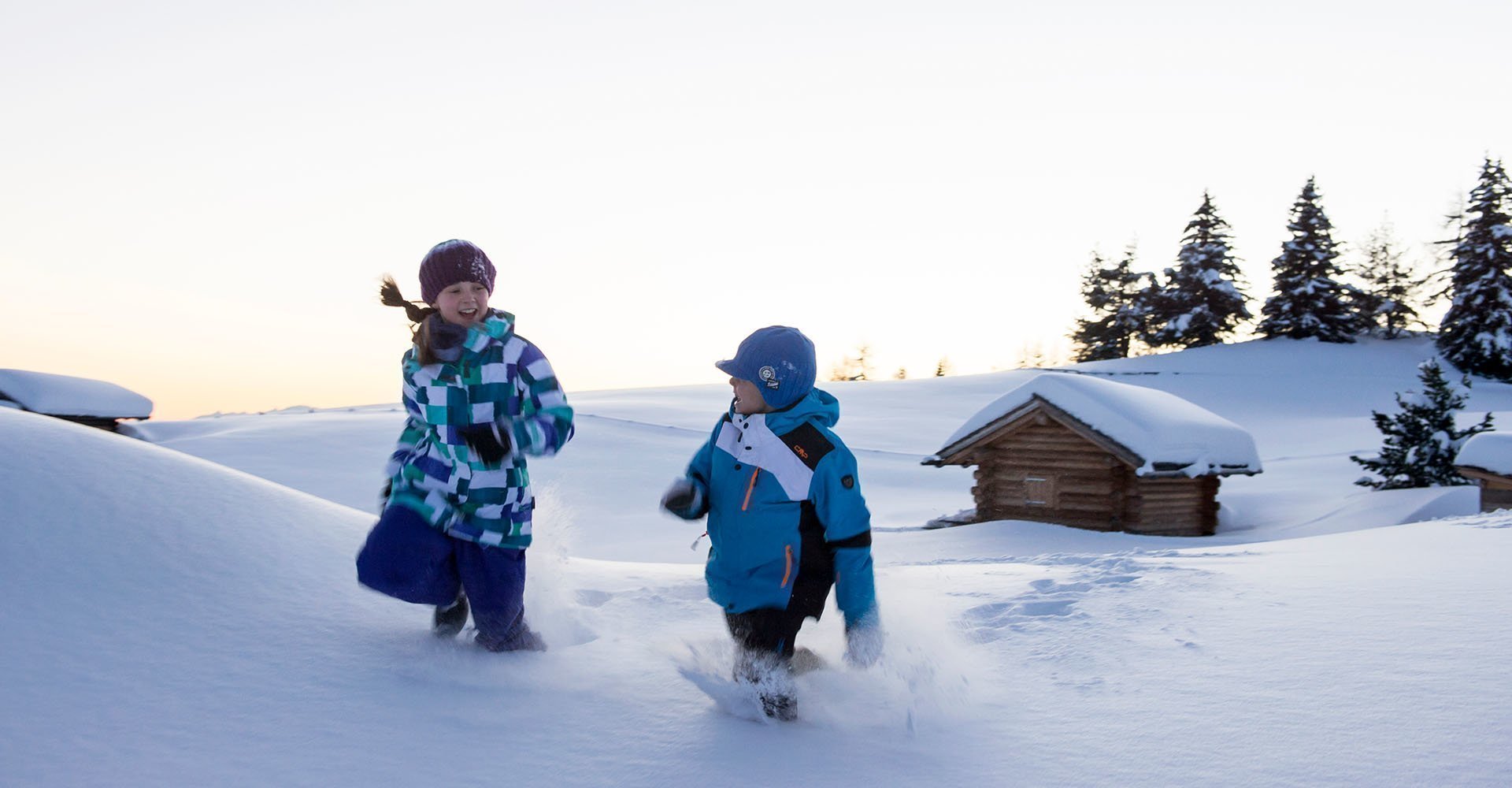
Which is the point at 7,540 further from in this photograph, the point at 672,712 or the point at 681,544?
the point at 681,544

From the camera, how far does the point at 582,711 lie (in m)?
2.86

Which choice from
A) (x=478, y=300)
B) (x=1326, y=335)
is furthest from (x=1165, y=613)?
(x=1326, y=335)

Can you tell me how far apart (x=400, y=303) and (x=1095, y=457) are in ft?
41.3

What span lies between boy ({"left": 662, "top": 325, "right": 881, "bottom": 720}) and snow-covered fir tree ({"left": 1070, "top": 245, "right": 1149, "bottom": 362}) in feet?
149

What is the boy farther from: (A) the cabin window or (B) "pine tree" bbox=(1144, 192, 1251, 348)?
(B) "pine tree" bbox=(1144, 192, 1251, 348)

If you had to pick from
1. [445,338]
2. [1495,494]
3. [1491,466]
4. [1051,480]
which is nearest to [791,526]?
[445,338]

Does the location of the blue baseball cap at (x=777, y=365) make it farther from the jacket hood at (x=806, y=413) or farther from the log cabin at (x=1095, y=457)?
the log cabin at (x=1095, y=457)

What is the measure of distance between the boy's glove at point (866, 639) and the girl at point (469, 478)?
3.70 ft

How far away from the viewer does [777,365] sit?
Result: 11.1 ft

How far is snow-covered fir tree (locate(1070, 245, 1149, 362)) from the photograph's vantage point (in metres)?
46.4

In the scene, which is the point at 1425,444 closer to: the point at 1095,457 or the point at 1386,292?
the point at 1095,457

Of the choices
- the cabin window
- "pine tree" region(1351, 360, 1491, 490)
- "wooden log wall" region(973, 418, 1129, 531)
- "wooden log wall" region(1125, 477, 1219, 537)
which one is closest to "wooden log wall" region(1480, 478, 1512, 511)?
"wooden log wall" region(1125, 477, 1219, 537)

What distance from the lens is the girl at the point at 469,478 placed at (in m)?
3.34

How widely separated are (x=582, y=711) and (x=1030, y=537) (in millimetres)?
11663
